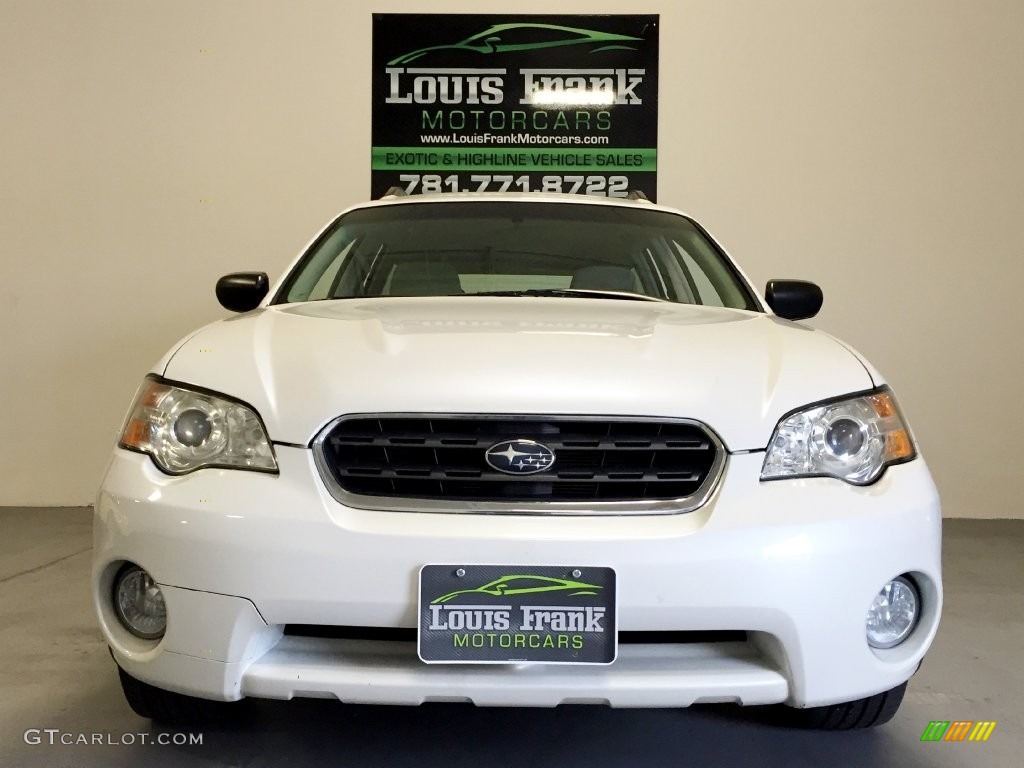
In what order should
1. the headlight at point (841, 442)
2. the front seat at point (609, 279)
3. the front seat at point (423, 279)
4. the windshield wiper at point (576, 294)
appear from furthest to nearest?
the front seat at point (609, 279)
the front seat at point (423, 279)
the windshield wiper at point (576, 294)
the headlight at point (841, 442)

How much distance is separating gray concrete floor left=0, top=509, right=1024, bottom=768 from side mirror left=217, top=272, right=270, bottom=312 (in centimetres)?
106

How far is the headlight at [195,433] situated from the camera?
1.43 m

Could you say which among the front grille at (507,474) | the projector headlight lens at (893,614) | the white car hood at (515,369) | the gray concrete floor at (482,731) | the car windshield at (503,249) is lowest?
the gray concrete floor at (482,731)

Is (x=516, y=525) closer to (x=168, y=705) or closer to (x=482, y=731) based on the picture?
(x=482, y=731)

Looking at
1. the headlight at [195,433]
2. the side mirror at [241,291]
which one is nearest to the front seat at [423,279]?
the side mirror at [241,291]

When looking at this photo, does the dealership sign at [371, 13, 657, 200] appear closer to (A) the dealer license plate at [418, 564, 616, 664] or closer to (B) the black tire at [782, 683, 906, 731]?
(B) the black tire at [782, 683, 906, 731]

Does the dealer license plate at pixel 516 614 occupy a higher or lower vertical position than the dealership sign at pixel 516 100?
lower

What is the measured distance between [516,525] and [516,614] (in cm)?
14

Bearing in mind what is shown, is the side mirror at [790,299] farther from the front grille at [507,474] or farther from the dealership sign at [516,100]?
the dealership sign at [516,100]

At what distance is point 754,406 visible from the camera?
143 centimetres

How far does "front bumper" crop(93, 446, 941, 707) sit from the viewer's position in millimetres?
1310

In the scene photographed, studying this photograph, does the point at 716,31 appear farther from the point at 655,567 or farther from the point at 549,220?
the point at 655,567

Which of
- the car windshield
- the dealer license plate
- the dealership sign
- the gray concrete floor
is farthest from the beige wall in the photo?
the dealer license plate

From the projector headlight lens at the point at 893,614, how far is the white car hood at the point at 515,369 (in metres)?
0.36
